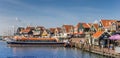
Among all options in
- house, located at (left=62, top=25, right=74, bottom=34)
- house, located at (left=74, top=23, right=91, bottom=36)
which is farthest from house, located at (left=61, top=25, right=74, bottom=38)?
house, located at (left=74, top=23, right=91, bottom=36)

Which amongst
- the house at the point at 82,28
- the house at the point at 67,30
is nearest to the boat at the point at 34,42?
the house at the point at 82,28

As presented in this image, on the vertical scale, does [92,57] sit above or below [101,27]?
below

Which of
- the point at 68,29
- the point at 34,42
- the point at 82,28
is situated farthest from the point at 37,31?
the point at 34,42

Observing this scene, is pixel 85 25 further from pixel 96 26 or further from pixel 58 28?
pixel 58 28

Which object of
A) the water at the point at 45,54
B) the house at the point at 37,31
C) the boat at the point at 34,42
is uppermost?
the house at the point at 37,31

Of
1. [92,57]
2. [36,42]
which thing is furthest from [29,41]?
[92,57]

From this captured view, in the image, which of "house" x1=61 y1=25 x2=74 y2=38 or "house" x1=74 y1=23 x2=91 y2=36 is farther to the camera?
"house" x1=61 y1=25 x2=74 y2=38

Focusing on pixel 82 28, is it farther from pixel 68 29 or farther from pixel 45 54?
pixel 45 54

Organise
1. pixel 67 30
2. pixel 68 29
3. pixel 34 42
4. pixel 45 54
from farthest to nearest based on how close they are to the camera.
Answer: pixel 68 29 < pixel 67 30 < pixel 34 42 < pixel 45 54

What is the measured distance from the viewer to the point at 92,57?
61719 mm

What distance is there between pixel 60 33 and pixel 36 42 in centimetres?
3928

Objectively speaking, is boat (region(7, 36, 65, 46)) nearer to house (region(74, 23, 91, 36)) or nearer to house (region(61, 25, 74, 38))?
house (region(74, 23, 91, 36))

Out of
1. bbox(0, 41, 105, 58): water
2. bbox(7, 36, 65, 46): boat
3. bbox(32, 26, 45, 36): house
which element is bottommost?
bbox(0, 41, 105, 58): water

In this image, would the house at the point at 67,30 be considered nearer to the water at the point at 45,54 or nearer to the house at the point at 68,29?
the house at the point at 68,29
